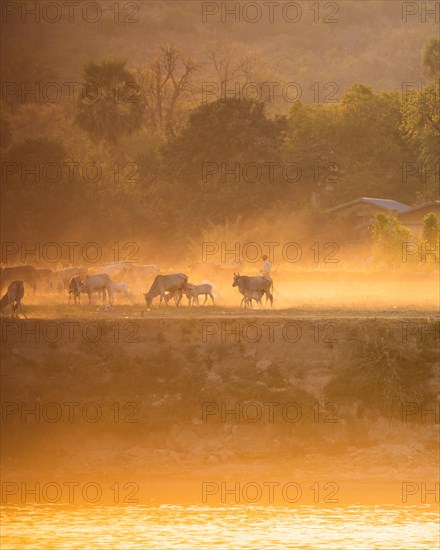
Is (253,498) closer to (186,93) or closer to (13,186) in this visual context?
(13,186)

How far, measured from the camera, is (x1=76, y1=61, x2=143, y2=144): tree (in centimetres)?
9894

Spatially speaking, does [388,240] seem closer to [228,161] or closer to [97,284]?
[97,284]

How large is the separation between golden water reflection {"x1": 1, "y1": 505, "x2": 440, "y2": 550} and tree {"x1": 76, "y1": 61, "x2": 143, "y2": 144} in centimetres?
7082

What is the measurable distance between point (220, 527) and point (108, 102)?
74.5 m

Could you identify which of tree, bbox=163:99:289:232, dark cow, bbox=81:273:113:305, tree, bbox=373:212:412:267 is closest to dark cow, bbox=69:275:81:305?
dark cow, bbox=81:273:113:305

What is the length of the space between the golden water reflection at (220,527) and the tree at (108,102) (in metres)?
70.8

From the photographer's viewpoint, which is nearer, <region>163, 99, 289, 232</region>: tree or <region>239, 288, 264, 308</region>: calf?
<region>239, 288, 264, 308</region>: calf

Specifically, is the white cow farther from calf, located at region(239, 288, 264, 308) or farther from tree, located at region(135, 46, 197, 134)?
tree, located at region(135, 46, 197, 134)

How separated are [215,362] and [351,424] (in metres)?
4.07

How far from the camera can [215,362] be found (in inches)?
1436

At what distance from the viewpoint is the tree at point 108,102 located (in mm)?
98938

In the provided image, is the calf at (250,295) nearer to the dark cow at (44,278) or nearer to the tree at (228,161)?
the dark cow at (44,278)

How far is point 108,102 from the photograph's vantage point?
10019cm

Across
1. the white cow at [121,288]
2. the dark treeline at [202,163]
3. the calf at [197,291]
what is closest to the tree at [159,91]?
the dark treeline at [202,163]
